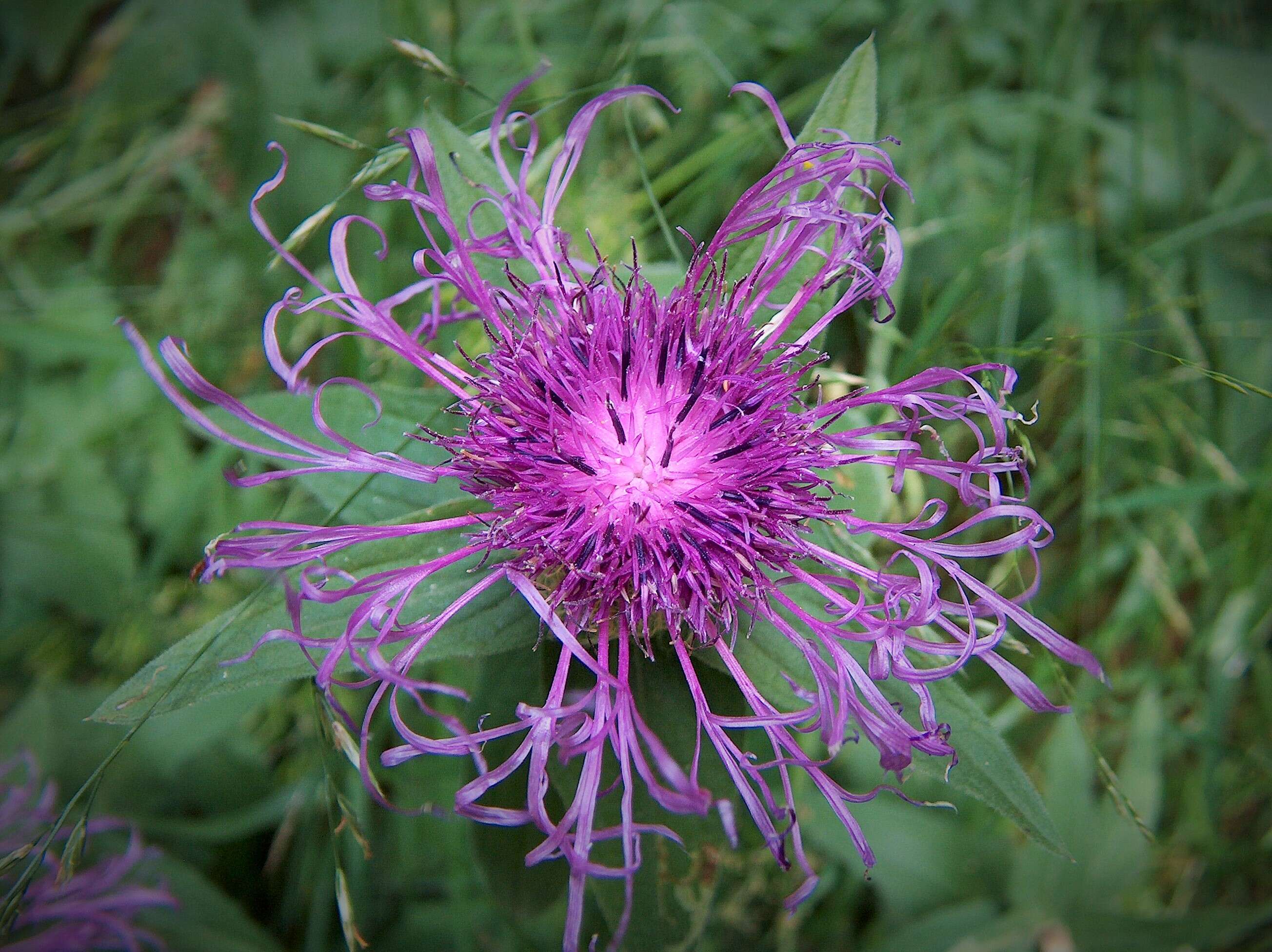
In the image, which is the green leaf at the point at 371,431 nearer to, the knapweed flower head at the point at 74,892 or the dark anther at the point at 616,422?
the dark anther at the point at 616,422

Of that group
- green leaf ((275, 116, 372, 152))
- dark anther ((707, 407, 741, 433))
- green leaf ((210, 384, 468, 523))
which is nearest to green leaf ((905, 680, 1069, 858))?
dark anther ((707, 407, 741, 433))

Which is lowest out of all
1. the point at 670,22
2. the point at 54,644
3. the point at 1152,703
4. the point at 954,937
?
the point at 54,644

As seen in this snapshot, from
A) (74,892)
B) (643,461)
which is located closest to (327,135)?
(643,461)

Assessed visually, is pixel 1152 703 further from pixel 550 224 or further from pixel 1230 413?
pixel 550 224

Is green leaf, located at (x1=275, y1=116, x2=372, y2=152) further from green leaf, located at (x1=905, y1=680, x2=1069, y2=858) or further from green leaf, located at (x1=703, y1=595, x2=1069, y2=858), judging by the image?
green leaf, located at (x1=905, y1=680, x2=1069, y2=858)

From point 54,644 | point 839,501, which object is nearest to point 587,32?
point 839,501

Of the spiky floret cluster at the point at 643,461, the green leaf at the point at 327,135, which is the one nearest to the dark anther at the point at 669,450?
the spiky floret cluster at the point at 643,461

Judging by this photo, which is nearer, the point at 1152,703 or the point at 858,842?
the point at 858,842
